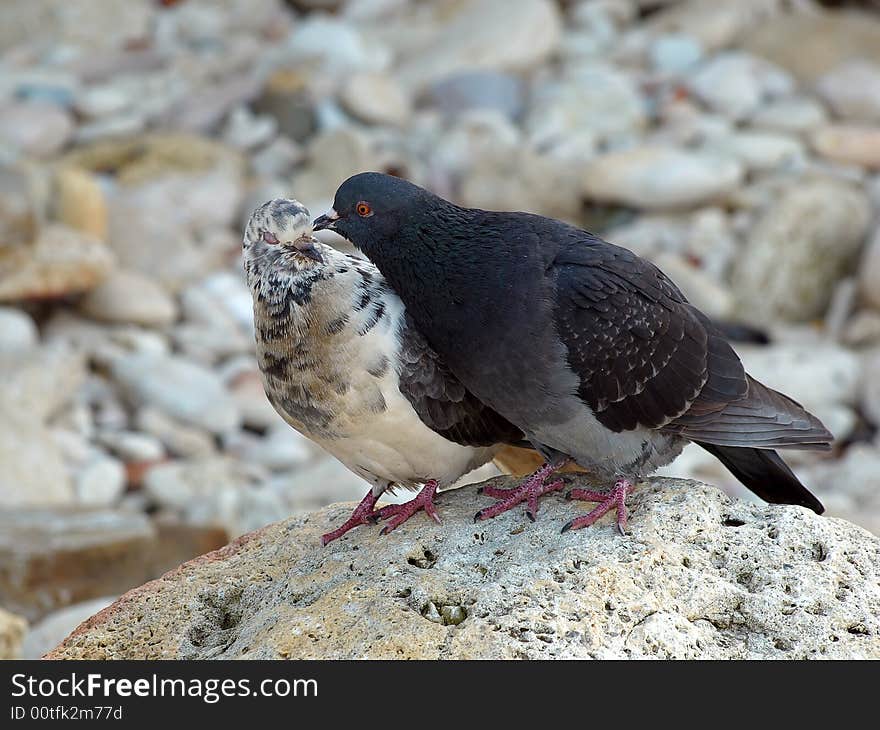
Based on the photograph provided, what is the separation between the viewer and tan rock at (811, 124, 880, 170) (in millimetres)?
16422

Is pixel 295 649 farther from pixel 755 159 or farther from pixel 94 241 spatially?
pixel 755 159

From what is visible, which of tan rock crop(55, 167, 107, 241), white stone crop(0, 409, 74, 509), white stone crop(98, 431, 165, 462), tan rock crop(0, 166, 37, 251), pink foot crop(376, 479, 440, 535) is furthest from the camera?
tan rock crop(55, 167, 107, 241)

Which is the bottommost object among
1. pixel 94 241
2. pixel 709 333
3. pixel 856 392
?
pixel 856 392

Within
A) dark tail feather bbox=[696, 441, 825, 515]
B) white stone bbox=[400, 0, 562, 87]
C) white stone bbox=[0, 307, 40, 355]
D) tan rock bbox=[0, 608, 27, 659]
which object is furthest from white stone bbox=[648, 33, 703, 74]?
tan rock bbox=[0, 608, 27, 659]

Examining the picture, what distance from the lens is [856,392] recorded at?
1347cm

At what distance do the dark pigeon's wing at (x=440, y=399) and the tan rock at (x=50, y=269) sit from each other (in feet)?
29.1

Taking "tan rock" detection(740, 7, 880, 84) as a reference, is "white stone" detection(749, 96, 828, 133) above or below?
below

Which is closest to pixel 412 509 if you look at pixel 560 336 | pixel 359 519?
pixel 359 519

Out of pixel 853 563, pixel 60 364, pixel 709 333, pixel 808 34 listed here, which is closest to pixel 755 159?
pixel 808 34

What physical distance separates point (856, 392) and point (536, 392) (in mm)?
8815

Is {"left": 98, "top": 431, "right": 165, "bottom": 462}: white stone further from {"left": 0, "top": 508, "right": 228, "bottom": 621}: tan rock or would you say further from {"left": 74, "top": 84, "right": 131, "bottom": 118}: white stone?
{"left": 74, "top": 84, "right": 131, "bottom": 118}: white stone

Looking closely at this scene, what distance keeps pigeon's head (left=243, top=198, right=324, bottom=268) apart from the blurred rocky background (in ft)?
12.7

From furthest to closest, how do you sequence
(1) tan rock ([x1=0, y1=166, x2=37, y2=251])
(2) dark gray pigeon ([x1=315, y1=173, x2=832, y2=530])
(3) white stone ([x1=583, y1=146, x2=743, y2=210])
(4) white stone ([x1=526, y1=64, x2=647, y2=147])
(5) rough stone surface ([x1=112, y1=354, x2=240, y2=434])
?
(4) white stone ([x1=526, y1=64, x2=647, y2=147]), (3) white stone ([x1=583, y1=146, x2=743, y2=210]), (1) tan rock ([x1=0, y1=166, x2=37, y2=251]), (5) rough stone surface ([x1=112, y1=354, x2=240, y2=434]), (2) dark gray pigeon ([x1=315, y1=173, x2=832, y2=530])

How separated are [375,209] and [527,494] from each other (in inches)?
54.0
